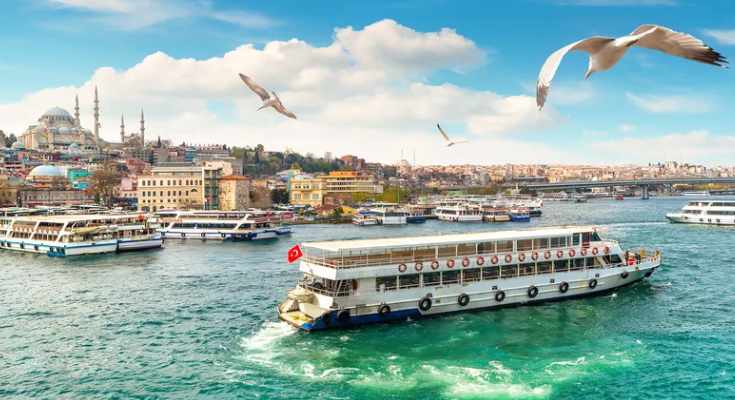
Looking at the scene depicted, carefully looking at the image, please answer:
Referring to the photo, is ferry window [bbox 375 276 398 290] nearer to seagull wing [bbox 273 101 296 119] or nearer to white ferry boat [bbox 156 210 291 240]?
seagull wing [bbox 273 101 296 119]

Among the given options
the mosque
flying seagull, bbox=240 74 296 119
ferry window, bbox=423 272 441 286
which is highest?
the mosque

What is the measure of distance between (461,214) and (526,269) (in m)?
51.6

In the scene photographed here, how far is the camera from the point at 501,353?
15.1 m

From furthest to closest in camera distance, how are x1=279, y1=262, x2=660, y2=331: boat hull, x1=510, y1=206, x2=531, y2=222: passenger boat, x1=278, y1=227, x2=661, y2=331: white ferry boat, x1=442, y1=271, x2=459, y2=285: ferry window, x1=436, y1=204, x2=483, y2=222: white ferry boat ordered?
x1=436, y1=204, x2=483, y2=222: white ferry boat → x1=510, y1=206, x2=531, y2=222: passenger boat → x1=442, y1=271, x2=459, y2=285: ferry window → x1=278, y1=227, x2=661, y2=331: white ferry boat → x1=279, y1=262, x2=660, y2=331: boat hull

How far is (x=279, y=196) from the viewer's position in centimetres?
8969

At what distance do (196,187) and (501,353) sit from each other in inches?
2272

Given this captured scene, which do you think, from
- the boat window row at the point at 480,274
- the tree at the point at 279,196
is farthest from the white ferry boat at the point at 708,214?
the tree at the point at 279,196

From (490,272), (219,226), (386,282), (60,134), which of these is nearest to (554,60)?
(386,282)

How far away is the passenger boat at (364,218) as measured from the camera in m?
64.6

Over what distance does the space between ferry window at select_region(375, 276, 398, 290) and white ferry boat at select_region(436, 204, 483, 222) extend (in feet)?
174

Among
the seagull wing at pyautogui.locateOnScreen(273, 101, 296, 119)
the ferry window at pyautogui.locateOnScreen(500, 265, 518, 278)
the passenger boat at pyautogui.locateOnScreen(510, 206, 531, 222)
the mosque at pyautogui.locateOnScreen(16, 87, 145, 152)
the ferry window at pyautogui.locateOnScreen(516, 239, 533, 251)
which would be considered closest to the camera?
the seagull wing at pyautogui.locateOnScreen(273, 101, 296, 119)

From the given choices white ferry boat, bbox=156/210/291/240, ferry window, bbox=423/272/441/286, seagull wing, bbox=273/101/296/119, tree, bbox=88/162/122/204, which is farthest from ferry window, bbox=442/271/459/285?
tree, bbox=88/162/122/204

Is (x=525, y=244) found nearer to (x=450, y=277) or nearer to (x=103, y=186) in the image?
(x=450, y=277)

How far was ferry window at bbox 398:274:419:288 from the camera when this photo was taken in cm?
1856
